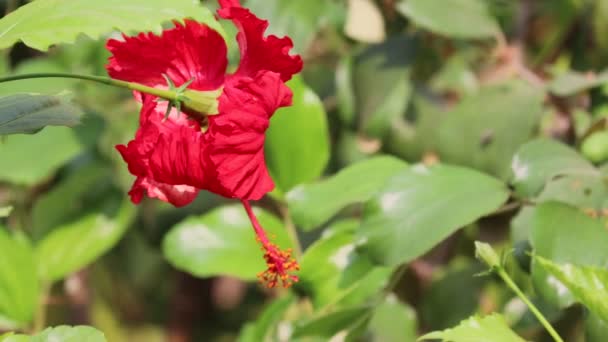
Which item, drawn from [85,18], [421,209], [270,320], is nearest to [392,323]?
[270,320]

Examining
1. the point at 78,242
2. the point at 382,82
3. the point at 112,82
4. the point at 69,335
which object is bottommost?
the point at 78,242

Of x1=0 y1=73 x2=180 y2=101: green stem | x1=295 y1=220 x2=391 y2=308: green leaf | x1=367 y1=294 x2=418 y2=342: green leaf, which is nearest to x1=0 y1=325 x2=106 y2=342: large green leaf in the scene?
x1=0 y1=73 x2=180 y2=101: green stem

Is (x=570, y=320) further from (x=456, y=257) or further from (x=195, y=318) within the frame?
(x=195, y=318)

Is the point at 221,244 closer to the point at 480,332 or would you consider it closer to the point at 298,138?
the point at 298,138

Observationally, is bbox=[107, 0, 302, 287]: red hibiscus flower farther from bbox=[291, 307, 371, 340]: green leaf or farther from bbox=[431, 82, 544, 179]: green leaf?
bbox=[431, 82, 544, 179]: green leaf

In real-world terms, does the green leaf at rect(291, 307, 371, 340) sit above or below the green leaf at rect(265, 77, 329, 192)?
below
